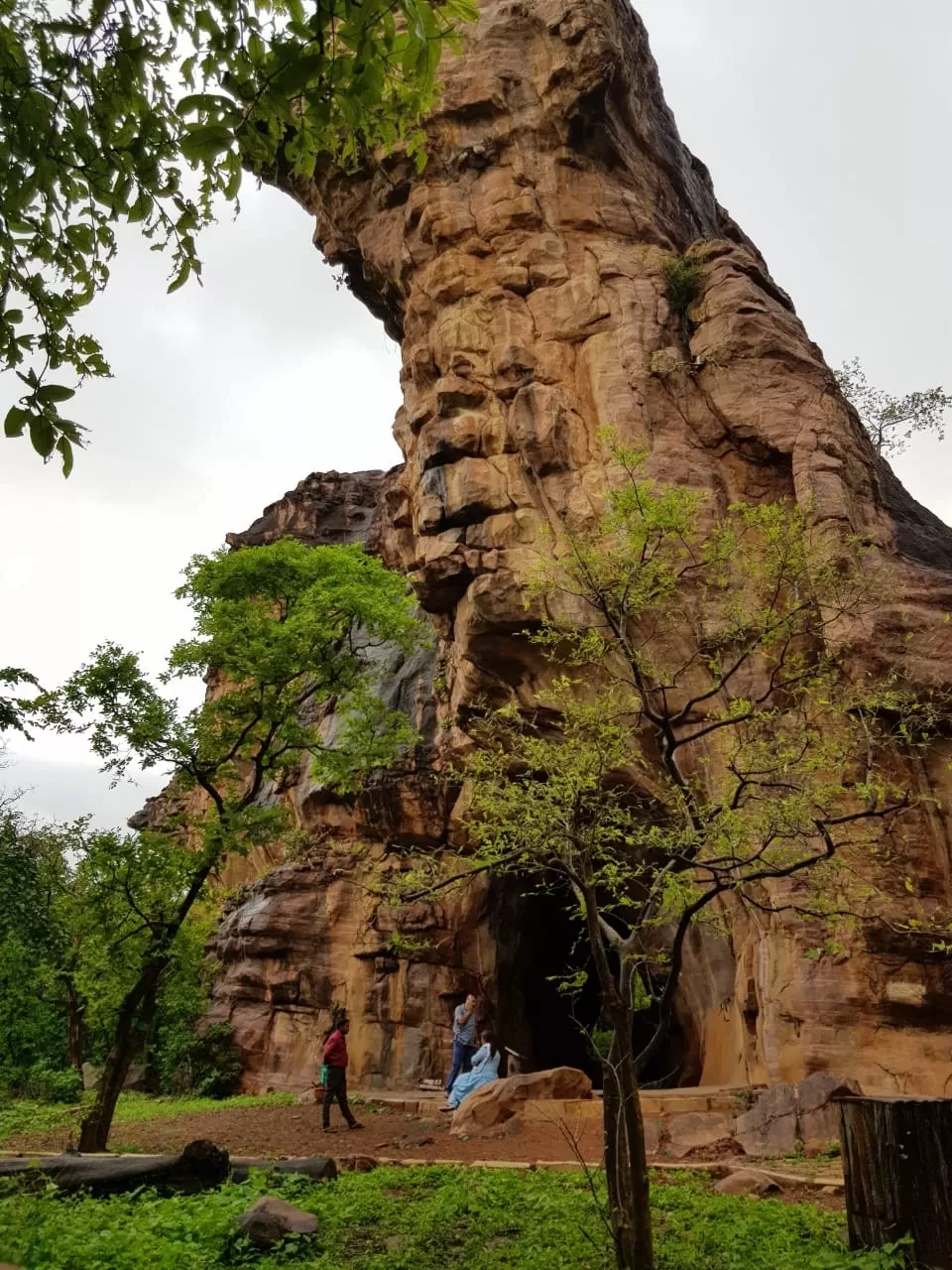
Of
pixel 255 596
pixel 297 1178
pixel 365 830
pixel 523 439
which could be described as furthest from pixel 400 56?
pixel 365 830

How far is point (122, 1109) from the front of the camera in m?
19.4

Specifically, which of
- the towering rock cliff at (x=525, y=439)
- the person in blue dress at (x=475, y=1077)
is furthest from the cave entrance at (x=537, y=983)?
the person in blue dress at (x=475, y=1077)

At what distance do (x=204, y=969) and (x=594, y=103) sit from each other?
76.6 ft

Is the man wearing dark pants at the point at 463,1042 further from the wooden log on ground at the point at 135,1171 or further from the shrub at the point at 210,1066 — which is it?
the wooden log on ground at the point at 135,1171

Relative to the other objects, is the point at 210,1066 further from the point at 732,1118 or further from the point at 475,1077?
the point at 732,1118

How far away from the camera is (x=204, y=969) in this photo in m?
23.2

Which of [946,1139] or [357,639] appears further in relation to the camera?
[357,639]

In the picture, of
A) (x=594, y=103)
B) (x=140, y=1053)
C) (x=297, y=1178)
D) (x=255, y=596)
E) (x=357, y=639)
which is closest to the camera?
(x=297, y=1178)

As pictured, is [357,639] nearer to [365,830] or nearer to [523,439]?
[365,830]

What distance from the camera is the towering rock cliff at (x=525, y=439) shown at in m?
18.1

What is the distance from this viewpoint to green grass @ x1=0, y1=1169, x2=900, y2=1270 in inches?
239

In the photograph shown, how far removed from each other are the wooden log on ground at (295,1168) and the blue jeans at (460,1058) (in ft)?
23.6

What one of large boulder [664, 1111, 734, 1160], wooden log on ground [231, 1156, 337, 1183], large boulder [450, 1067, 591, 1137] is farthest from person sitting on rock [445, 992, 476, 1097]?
wooden log on ground [231, 1156, 337, 1183]

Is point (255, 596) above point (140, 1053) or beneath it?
above
